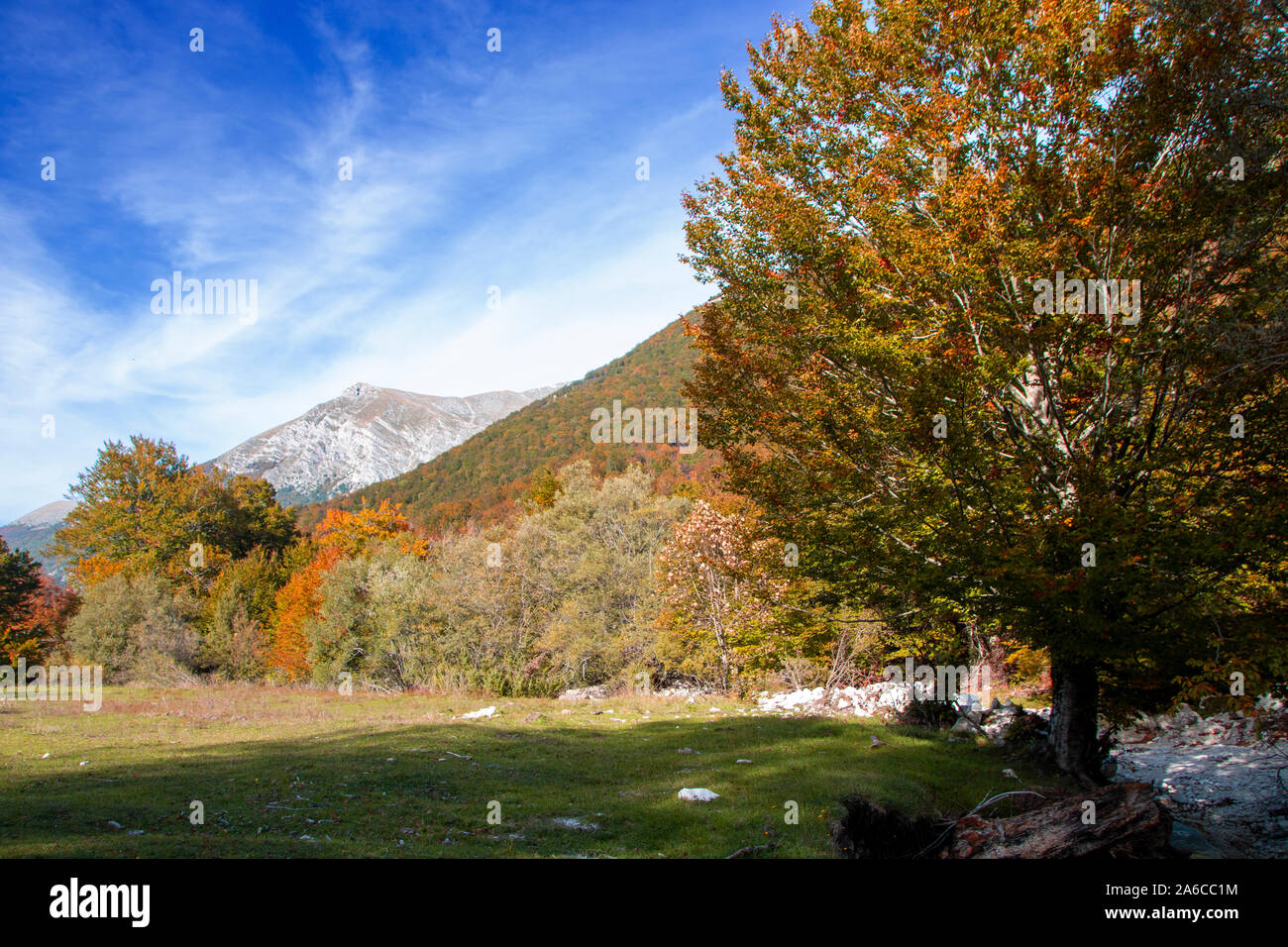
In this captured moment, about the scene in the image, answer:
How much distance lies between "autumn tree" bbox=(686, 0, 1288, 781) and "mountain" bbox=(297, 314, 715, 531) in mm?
55846

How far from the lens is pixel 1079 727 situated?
1116 cm

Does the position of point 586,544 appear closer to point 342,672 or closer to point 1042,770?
point 342,672

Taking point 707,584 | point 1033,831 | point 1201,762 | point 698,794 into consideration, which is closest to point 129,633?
point 707,584

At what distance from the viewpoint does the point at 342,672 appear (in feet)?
118

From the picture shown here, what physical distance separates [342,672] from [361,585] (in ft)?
17.0

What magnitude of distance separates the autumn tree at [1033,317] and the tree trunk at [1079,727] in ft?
0.13

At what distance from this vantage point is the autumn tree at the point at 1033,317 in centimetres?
811

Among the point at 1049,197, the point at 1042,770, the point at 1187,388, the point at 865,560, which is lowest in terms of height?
the point at 1042,770

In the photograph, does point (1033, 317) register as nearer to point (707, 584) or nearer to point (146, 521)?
Result: point (707, 584)

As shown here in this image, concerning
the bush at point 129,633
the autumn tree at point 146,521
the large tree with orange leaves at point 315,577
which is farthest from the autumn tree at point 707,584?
the autumn tree at point 146,521

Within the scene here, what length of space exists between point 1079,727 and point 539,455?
10122 cm

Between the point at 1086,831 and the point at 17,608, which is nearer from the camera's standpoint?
the point at 1086,831
